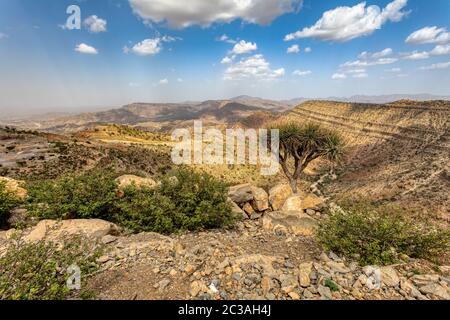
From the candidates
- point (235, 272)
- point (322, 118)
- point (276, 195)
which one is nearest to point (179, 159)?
point (276, 195)

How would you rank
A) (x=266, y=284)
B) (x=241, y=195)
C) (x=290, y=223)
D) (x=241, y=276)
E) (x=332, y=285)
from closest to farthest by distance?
(x=332, y=285) < (x=266, y=284) < (x=241, y=276) < (x=290, y=223) < (x=241, y=195)

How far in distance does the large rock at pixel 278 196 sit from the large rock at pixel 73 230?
827cm

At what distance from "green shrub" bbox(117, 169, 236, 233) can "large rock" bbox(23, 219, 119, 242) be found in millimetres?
1078

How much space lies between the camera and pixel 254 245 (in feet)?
28.1

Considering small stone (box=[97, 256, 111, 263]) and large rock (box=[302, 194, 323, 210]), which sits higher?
small stone (box=[97, 256, 111, 263])

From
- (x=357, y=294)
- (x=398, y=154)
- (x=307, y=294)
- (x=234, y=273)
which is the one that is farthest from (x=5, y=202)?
(x=398, y=154)

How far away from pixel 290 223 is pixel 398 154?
124 ft

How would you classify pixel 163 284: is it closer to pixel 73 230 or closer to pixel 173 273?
pixel 173 273

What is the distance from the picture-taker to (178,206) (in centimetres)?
1008

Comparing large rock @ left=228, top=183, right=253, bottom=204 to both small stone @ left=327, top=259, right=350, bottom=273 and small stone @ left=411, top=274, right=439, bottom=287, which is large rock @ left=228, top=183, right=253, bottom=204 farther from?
small stone @ left=411, top=274, right=439, bottom=287

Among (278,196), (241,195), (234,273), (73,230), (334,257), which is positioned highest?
(234,273)

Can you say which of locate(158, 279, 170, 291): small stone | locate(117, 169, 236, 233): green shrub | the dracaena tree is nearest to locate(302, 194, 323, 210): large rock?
locate(117, 169, 236, 233): green shrub

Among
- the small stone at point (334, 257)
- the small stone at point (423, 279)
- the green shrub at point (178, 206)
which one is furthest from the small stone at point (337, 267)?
the green shrub at point (178, 206)

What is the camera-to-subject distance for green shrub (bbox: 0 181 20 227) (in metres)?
10.1
